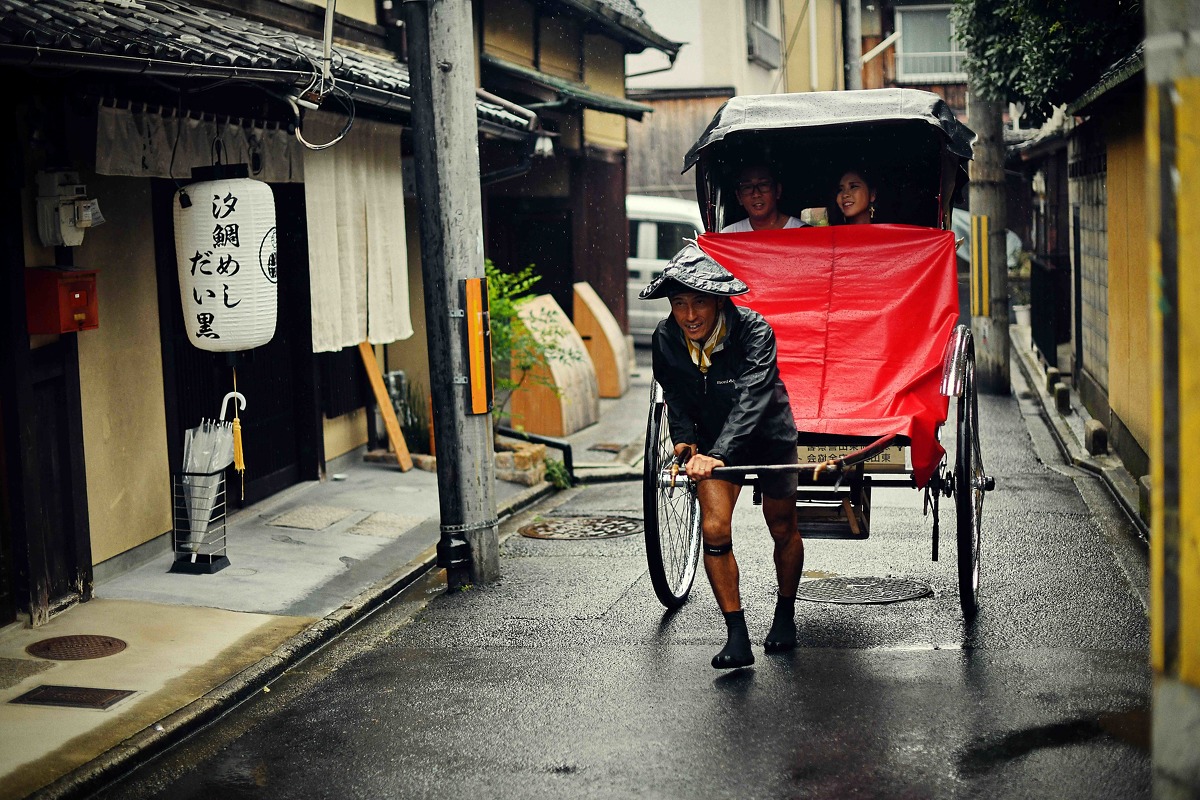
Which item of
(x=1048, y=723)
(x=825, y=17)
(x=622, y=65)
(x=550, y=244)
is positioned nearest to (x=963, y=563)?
(x=1048, y=723)

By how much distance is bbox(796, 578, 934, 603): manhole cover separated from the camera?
27.0 feet

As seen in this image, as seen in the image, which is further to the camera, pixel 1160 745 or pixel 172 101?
pixel 172 101

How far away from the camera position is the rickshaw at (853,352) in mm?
7266

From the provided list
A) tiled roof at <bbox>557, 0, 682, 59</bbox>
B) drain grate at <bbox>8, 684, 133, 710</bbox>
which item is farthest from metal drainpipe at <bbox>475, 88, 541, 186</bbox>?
drain grate at <bbox>8, 684, 133, 710</bbox>

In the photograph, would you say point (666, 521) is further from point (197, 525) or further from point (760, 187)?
point (197, 525)

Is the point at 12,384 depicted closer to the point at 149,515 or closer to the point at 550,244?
the point at 149,515

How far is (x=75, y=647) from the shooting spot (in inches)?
293

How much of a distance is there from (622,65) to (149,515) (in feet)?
48.2

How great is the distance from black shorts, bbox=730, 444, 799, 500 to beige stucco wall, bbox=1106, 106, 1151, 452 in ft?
16.2

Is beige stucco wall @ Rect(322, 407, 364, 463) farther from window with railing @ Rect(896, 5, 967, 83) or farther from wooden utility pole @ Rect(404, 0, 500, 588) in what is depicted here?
window with railing @ Rect(896, 5, 967, 83)

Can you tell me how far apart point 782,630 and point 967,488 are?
4.15ft

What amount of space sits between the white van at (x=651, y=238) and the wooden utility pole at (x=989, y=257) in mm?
6409

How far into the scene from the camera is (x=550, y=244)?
19719 mm

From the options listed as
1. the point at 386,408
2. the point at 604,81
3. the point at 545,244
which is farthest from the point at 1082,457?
the point at 604,81
